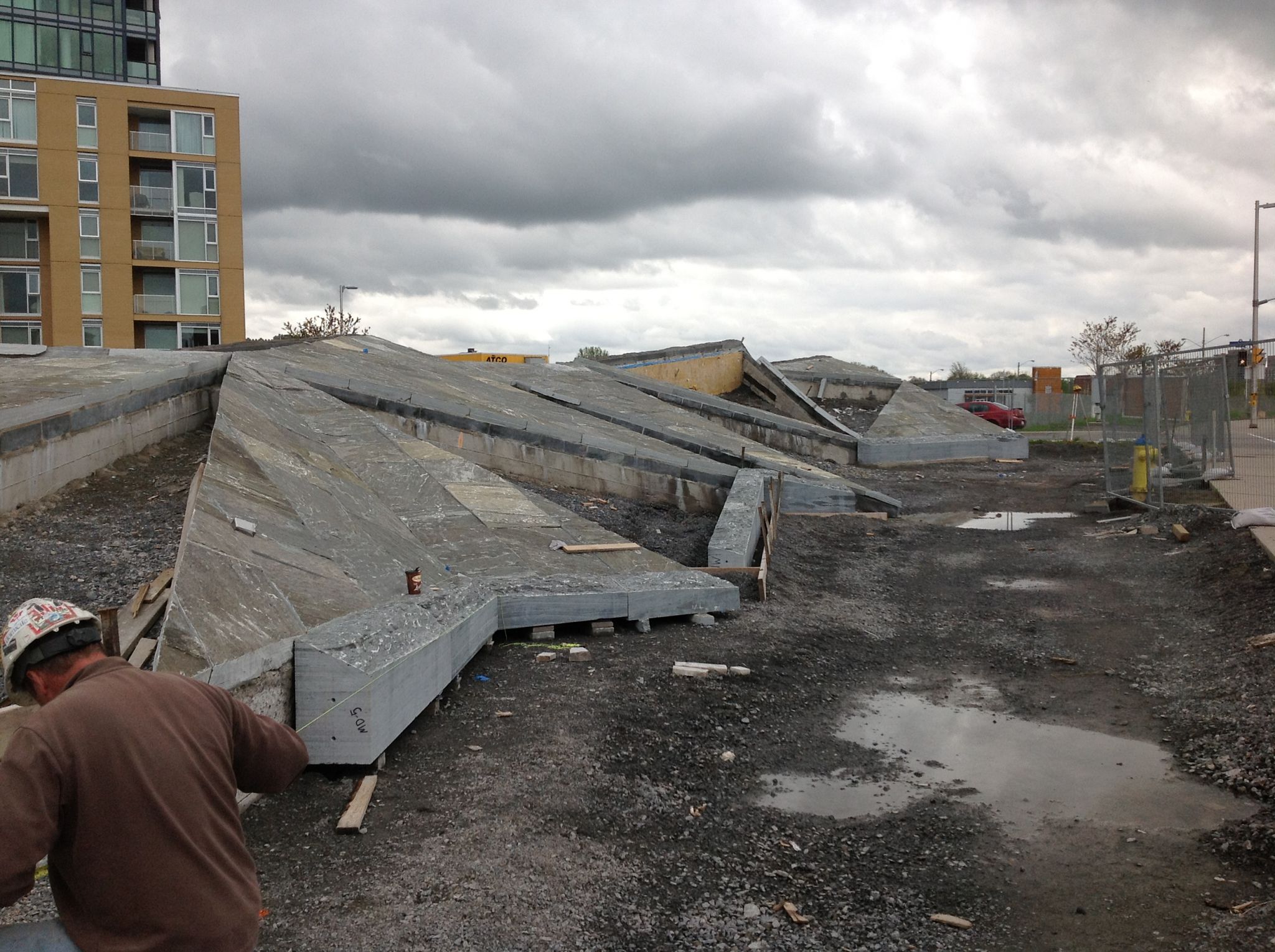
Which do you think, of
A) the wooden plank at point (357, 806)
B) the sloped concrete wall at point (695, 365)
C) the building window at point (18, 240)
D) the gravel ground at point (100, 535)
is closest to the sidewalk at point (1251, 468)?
the wooden plank at point (357, 806)

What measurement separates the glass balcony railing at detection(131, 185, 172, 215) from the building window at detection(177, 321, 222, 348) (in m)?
4.41

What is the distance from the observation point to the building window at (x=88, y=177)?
39406 millimetres

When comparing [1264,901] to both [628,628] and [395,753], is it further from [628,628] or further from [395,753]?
[628,628]

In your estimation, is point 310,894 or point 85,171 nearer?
point 310,894

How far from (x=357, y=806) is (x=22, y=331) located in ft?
137

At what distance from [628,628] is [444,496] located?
3244mm

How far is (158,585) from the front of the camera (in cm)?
664

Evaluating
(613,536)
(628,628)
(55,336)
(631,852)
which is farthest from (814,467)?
(55,336)

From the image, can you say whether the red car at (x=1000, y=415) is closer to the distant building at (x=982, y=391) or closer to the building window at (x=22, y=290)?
the distant building at (x=982, y=391)

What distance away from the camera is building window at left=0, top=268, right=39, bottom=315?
3988 cm

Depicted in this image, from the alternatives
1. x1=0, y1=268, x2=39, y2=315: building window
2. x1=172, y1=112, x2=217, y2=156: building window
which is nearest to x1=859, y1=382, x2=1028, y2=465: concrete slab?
x1=172, y1=112, x2=217, y2=156: building window

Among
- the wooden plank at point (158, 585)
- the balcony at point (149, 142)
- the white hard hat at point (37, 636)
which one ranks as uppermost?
the balcony at point (149, 142)

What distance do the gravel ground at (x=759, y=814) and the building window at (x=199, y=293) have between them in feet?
112

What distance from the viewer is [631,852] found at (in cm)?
517
